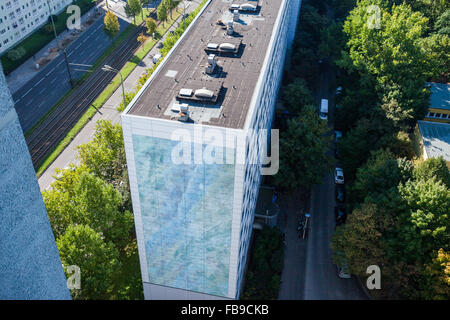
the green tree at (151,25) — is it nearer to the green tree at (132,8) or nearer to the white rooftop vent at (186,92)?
the green tree at (132,8)

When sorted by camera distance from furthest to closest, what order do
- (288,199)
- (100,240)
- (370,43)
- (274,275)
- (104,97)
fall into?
(104,97), (370,43), (288,199), (274,275), (100,240)

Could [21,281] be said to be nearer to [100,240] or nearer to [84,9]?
[100,240]

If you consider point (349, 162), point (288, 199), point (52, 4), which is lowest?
point (288, 199)

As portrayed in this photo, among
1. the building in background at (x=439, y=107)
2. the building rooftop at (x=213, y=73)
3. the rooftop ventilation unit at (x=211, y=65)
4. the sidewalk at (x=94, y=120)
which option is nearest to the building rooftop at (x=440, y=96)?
the building in background at (x=439, y=107)

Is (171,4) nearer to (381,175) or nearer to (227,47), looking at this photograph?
(227,47)

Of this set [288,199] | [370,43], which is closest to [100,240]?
[288,199]

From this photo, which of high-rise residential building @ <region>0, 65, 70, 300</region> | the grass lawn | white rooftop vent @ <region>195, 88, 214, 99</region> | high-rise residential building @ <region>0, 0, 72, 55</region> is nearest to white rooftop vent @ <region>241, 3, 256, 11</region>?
white rooftop vent @ <region>195, 88, 214, 99</region>

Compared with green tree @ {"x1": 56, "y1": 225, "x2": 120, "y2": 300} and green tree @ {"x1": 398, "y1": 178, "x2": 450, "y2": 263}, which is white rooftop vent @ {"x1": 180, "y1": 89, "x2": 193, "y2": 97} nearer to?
green tree @ {"x1": 56, "y1": 225, "x2": 120, "y2": 300}
